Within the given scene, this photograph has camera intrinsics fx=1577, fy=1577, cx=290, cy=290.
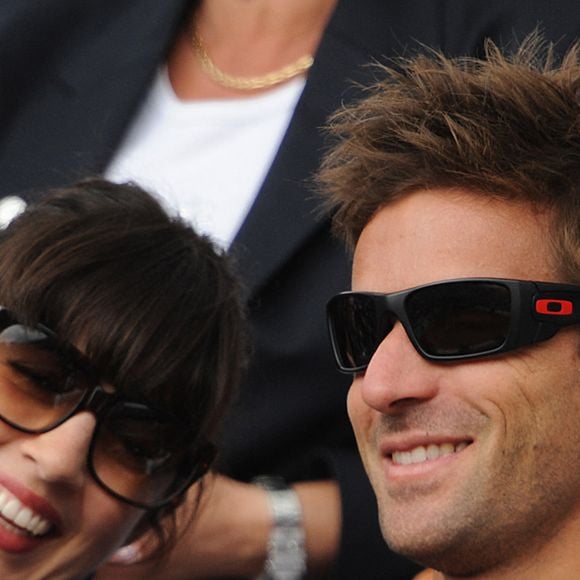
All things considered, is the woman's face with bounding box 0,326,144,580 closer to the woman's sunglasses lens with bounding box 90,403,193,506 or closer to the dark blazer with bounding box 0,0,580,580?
the woman's sunglasses lens with bounding box 90,403,193,506

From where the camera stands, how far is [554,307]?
8.01ft

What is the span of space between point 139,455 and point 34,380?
0.23m

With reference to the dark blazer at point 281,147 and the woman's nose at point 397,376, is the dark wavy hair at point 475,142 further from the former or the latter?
the dark blazer at point 281,147

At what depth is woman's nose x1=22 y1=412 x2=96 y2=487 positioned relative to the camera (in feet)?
8.95

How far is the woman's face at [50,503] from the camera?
274cm

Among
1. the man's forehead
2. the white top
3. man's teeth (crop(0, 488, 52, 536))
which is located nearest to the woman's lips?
man's teeth (crop(0, 488, 52, 536))

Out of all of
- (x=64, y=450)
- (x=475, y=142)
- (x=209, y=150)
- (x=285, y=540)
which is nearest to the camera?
(x=475, y=142)

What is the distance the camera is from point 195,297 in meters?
2.94

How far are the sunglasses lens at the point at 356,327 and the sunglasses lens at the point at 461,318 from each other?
77 millimetres

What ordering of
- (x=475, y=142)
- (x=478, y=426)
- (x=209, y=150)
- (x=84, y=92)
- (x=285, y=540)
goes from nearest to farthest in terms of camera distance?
(x=478, y=426) → (x=475, y=142) → (x=285, y=540) → (x=209, y=150) → (x=84, y=92)

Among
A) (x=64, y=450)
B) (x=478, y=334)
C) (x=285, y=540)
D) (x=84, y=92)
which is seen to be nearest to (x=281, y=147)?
(x=84, y=92)

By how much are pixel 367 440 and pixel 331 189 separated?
51 centimetres

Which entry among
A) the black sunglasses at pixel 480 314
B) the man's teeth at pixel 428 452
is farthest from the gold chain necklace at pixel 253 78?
the man's teeth at pixel 428 452

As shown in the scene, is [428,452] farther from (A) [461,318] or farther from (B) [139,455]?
(B) [139,455]
